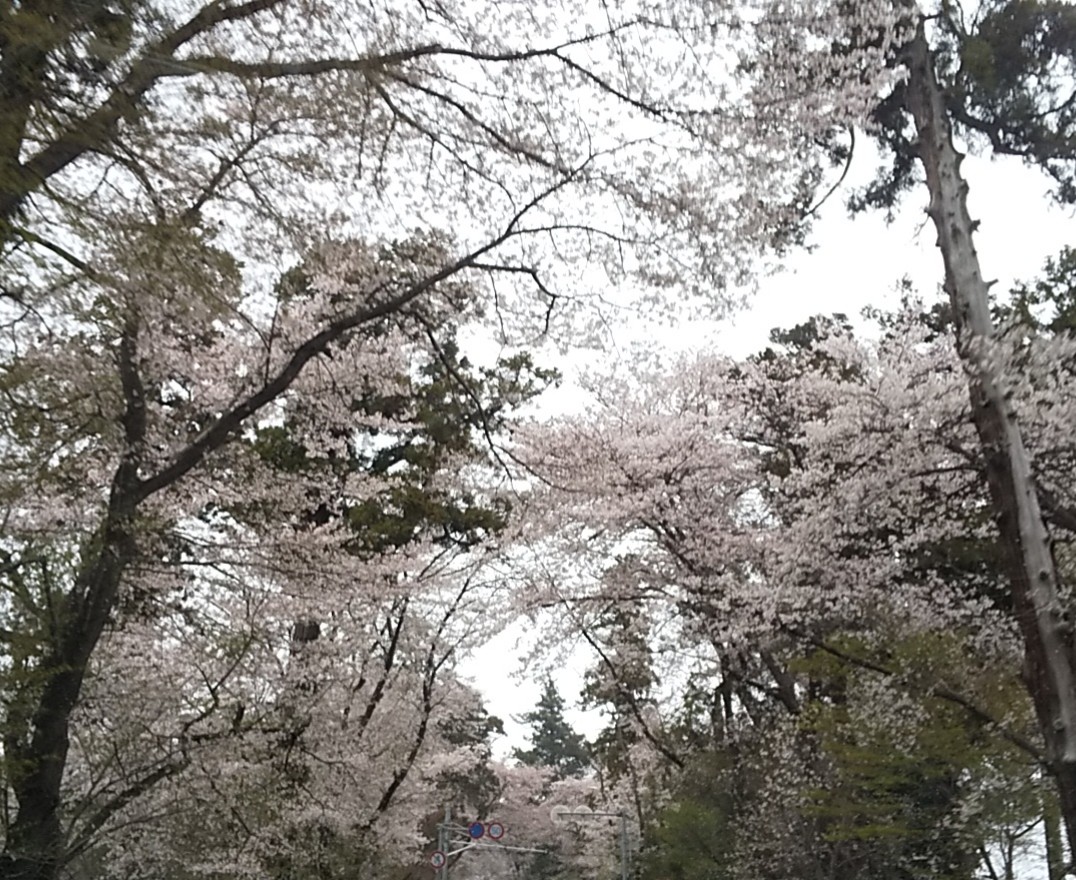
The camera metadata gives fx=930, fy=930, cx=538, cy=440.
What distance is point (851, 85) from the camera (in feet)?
17.0

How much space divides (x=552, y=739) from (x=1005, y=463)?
125 ft

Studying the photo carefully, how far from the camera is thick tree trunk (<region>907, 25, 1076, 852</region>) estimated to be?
18.6 ft

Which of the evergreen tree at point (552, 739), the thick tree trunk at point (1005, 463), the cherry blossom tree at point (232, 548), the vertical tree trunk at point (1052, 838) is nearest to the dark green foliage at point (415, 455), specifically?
the cherry blossom tree at point (232, 548)

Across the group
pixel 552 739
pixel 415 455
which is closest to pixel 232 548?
pixel 415 455

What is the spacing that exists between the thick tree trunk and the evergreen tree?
116 feet

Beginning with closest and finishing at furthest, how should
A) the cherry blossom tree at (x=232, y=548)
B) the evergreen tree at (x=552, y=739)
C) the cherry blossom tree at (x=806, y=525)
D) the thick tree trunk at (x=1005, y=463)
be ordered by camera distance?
the cherry blossom tree at (x=232, y=548) < the thick tree trunk at (x=1005, y=463) < the cherry blossom tree at (x=806, y=525) < the evergreen tree at (x=552, y=739)

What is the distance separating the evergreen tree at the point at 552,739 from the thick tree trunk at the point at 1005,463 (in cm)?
3542

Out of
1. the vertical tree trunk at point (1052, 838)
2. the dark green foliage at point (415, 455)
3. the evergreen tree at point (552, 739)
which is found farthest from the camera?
the evergreen tree at point (552, 739)

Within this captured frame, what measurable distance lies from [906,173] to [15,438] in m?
7.40

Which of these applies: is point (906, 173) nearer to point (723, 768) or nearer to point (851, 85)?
point (851, 85)

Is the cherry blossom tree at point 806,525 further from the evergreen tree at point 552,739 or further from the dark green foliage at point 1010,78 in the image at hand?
Result: the evergreen tree at point 552,739

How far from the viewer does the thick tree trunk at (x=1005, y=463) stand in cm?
567

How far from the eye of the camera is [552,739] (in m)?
41.9

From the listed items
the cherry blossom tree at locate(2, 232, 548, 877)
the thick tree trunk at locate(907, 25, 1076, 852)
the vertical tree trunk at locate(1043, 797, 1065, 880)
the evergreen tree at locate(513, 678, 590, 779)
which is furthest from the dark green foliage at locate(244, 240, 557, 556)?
the evergreen tree at locate(513, 678, 590, 779)
